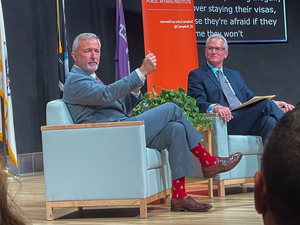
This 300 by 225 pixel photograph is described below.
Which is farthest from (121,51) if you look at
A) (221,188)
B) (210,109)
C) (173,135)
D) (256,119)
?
(173,135)

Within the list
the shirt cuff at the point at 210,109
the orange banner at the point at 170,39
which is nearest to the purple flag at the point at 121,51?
the orange banner at the point at 170,39

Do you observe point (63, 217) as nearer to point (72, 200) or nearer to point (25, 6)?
point (72, 200)

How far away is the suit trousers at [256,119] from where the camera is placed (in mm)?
3707

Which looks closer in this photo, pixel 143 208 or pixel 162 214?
pixel 143 208

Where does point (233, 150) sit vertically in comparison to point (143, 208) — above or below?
above

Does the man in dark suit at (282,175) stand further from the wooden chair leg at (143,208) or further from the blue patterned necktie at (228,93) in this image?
the blue patterned necktie at (228,93)

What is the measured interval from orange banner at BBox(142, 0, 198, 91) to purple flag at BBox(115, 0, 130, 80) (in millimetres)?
368

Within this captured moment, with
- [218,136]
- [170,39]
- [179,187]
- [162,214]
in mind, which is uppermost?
[170,39]

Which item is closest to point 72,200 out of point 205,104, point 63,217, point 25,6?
point 63,217

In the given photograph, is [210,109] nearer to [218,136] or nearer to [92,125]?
[218,136]

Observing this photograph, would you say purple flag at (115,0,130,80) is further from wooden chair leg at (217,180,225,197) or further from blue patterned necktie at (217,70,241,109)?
wooden chair leg at (217,180,225,197)

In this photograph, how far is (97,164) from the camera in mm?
2885

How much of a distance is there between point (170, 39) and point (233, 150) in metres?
2.72

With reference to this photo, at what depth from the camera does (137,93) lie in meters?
3.41
